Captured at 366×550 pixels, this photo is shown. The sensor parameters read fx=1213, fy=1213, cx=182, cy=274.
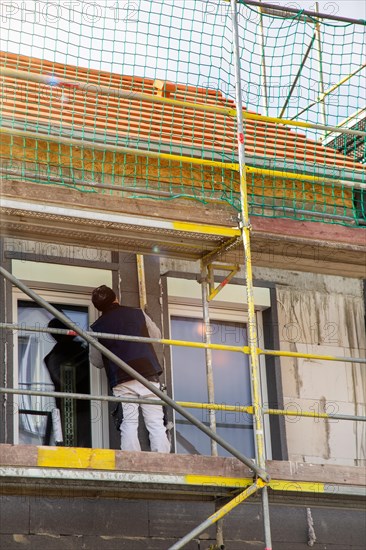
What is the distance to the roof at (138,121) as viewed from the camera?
10289mm

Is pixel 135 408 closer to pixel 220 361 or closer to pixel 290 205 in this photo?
pixel 220 361

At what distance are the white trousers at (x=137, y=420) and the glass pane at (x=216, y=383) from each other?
2.44ft

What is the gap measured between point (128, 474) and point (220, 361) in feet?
9.90

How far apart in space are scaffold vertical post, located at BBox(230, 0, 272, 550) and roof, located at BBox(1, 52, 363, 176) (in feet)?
1.47

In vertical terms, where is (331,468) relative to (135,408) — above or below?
below

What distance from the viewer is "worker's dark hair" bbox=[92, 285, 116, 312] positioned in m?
10.6

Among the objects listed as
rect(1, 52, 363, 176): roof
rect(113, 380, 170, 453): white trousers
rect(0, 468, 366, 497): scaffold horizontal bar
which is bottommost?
rect(0, 468, 366, 497): scaffold horizontal bar

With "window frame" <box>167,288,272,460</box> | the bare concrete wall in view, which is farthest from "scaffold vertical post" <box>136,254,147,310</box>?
the bare concrete wall

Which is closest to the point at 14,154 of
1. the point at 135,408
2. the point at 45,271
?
the point at 45,271

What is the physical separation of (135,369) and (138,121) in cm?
240

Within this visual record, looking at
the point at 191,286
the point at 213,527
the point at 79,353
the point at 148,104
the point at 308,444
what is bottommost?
the point at 213,527

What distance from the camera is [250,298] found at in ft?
31.0

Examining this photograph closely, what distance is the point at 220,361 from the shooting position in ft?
37.9

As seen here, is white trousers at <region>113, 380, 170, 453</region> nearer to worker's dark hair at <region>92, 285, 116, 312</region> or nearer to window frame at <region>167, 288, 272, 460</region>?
worker's dark hair at <region>92, 285, 116, 312</region>
